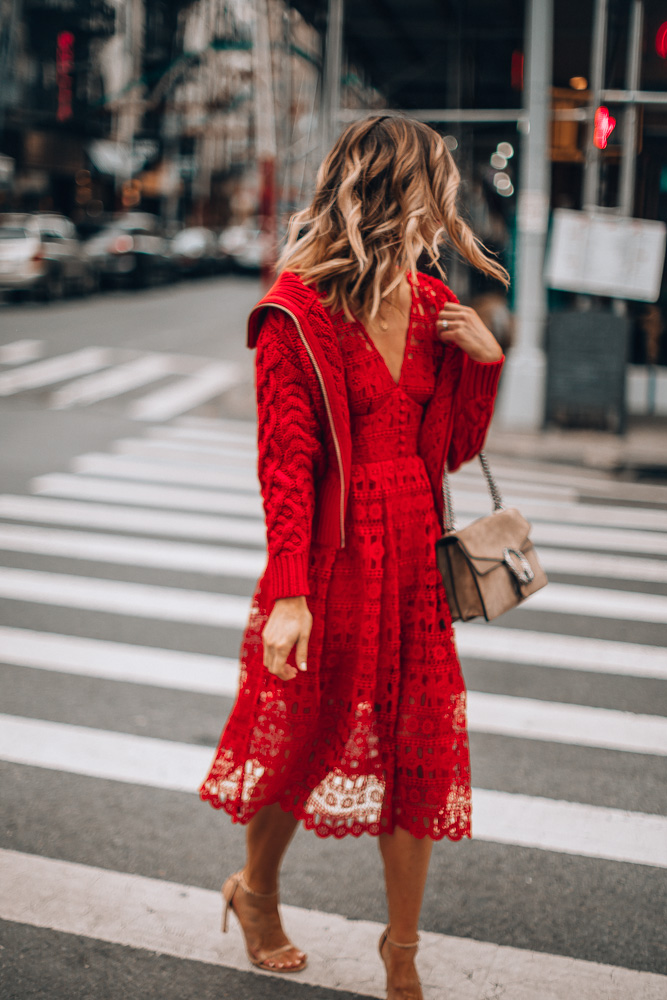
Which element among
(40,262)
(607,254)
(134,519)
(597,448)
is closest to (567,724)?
(134,519)

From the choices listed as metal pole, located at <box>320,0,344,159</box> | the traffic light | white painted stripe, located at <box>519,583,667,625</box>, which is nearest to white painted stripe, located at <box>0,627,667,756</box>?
white painted stripe, located at <box>519,583,667,625</box>

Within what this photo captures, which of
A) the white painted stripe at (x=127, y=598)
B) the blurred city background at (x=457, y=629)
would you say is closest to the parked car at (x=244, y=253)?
the blurred city background at (x=457, y=629)

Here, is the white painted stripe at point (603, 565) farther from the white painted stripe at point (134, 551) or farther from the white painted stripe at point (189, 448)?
the white painted stripe at point (189, 448)

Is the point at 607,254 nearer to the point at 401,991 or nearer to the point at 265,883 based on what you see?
the point at 265,883

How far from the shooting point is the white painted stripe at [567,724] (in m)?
4.33

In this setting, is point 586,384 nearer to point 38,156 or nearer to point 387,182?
point 387,182

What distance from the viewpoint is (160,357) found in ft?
59.3

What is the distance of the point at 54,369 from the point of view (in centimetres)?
1608

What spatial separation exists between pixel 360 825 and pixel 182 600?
3.64 metres

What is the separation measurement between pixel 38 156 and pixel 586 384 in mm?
33875

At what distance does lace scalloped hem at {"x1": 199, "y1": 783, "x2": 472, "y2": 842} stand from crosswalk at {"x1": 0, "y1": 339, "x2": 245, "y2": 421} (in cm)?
1062

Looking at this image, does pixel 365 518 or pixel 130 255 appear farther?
pixel 130 255

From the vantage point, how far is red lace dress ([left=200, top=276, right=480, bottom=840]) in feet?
8.09

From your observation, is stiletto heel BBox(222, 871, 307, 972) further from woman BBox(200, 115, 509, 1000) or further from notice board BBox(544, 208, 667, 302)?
notice board BBox(544, 208, 667, 302)
